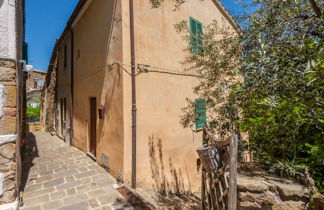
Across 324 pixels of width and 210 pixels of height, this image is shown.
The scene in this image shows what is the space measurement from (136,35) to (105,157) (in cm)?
381

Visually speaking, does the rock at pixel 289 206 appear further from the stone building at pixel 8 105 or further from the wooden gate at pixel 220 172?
the stone building at pixel 8 105

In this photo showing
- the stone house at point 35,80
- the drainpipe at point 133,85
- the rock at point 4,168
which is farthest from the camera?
the stone house at point 35,80

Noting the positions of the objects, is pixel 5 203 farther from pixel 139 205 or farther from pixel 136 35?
pixel 136 35

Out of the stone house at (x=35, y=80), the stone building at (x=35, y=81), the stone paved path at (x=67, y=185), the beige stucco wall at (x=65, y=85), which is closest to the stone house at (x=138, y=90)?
the stone paved path at (x=67, y=185)

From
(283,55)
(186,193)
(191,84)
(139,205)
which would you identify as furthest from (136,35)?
(186,193)

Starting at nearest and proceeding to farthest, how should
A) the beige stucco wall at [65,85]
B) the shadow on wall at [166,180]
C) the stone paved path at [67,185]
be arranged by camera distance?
the stone paved path at [67,185], the shadow on wall at [166,180], the beige stucco wall at [65,85]

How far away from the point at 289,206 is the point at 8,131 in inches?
175

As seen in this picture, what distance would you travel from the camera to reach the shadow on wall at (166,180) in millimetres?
4784

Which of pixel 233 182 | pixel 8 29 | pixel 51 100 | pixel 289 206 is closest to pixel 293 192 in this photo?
pixel 289 206

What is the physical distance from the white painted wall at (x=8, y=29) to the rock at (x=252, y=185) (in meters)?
4.26

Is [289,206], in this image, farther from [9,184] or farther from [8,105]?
[8,105]

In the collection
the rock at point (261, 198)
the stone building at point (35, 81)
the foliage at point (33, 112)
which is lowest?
the rock at point (261, 198)

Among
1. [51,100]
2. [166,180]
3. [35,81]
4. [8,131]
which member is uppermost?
[35,81]

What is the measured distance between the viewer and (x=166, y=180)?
5.24 metres
